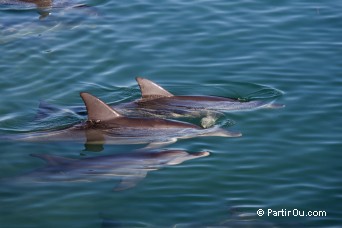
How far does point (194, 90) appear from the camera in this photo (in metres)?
14.8

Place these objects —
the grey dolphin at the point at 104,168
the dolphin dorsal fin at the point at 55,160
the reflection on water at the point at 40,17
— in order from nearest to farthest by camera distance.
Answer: the grey dolphin at the point at 104,168
the dolphin dorsal fin at the point at 55,160
the reflection on water at the point at 40,17

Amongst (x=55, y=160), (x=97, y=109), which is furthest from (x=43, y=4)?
(x=55, y=160)

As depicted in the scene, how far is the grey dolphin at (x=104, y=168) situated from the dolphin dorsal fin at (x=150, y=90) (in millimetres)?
1945

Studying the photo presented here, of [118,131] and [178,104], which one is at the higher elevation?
[178,104]

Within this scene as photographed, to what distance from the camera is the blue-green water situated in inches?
430

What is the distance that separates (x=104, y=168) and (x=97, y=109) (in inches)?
55.7

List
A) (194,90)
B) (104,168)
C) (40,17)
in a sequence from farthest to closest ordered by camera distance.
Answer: (40,17) < (194,90) < (104,168)

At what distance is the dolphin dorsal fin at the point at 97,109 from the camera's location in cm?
1264

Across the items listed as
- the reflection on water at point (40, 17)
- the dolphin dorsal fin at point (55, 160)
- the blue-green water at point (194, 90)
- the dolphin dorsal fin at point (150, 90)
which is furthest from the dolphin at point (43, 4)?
the dolphin dorsal fin at point (55, 160)

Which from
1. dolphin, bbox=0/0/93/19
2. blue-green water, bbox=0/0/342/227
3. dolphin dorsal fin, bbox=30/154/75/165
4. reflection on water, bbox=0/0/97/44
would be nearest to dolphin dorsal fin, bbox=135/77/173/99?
blue-green water, bbox=0/0/342/227

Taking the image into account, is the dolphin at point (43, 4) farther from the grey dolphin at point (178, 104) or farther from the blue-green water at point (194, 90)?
the grey dolphin at point (178, 104)

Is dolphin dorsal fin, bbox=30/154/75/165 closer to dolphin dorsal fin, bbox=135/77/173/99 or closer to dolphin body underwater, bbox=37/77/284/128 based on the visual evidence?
dolphin body underwater, bbox=37/77/284/128

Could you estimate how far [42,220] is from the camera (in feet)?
35.1

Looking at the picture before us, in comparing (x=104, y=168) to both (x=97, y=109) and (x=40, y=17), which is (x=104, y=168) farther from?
(x=40, y=17)
